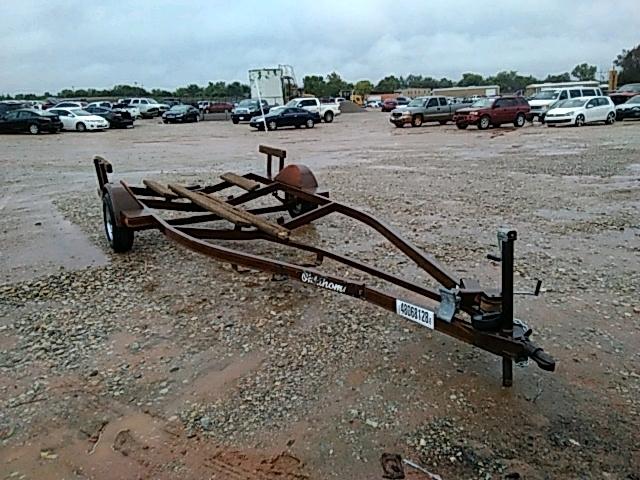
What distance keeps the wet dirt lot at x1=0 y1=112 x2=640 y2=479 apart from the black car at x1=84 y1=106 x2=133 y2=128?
101 feet

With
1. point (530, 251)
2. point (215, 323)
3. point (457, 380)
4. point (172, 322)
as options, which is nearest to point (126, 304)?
point (172, 322)

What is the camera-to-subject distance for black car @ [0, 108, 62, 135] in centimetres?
2964

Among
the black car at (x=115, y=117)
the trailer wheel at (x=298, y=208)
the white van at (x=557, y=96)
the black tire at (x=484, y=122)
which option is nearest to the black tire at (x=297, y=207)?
the trailer wheel at (x=298, y=208)

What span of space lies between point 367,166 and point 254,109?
26.0 m

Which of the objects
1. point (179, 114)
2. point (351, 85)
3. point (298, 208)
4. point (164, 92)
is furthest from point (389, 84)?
point (298, 208)

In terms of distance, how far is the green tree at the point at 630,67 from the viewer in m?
66.2

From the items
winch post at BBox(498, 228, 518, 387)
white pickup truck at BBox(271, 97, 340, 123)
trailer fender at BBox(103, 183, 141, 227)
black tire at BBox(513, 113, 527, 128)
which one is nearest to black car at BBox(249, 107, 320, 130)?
white pickup truck at BBox(271, 97, 340, 123)

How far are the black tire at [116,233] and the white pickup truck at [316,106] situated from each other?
27.3 metres

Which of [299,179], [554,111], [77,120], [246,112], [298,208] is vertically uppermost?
[77,120]

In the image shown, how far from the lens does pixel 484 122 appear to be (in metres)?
26.6

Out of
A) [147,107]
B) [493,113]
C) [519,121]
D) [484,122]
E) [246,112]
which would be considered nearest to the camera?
[493,113]

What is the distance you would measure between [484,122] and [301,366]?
2554 cm

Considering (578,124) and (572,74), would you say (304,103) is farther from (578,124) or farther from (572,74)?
(572,74)

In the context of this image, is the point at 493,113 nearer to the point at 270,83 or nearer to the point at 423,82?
the point at 270,83
